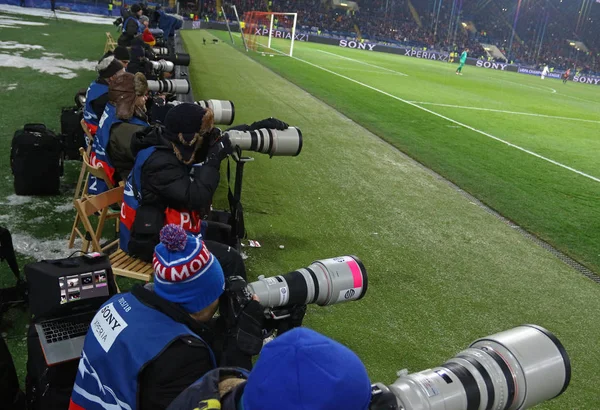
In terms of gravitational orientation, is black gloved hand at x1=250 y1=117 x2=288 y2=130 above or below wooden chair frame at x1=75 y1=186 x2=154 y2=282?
above

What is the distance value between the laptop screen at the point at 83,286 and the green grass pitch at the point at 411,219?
0.75m

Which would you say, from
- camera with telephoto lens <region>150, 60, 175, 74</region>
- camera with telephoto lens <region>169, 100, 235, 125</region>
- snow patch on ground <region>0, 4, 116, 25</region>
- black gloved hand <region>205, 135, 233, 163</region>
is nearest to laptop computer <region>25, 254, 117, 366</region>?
black gloved hand <region>205, 135, 233, 163</region>

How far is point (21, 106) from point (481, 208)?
276 inches

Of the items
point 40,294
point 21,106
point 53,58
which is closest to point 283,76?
point 53,58

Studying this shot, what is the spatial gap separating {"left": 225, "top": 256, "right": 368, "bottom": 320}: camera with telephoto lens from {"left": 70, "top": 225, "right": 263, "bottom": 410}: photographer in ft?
0.55

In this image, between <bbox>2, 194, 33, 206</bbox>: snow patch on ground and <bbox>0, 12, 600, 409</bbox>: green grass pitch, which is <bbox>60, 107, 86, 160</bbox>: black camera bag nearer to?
<bbox>0, 12, 600, 409</bbox>: green grass pitch

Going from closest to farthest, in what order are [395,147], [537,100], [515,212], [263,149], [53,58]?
[263,149], [515,212], [395,147], [53,58], [537,100]

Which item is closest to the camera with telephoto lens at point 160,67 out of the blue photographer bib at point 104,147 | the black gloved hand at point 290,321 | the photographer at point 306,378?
the blue photographer bib at point 104,147

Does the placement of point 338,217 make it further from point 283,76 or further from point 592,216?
point 283,76

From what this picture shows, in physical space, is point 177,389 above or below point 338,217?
above

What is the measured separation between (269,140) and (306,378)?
3.14 meters

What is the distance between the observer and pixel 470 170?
27.5ft

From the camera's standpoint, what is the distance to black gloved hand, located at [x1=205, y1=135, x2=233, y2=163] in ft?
11.5

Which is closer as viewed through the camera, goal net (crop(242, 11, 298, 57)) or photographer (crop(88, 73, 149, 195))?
photographer (crop(88, 73, 149, 195))
